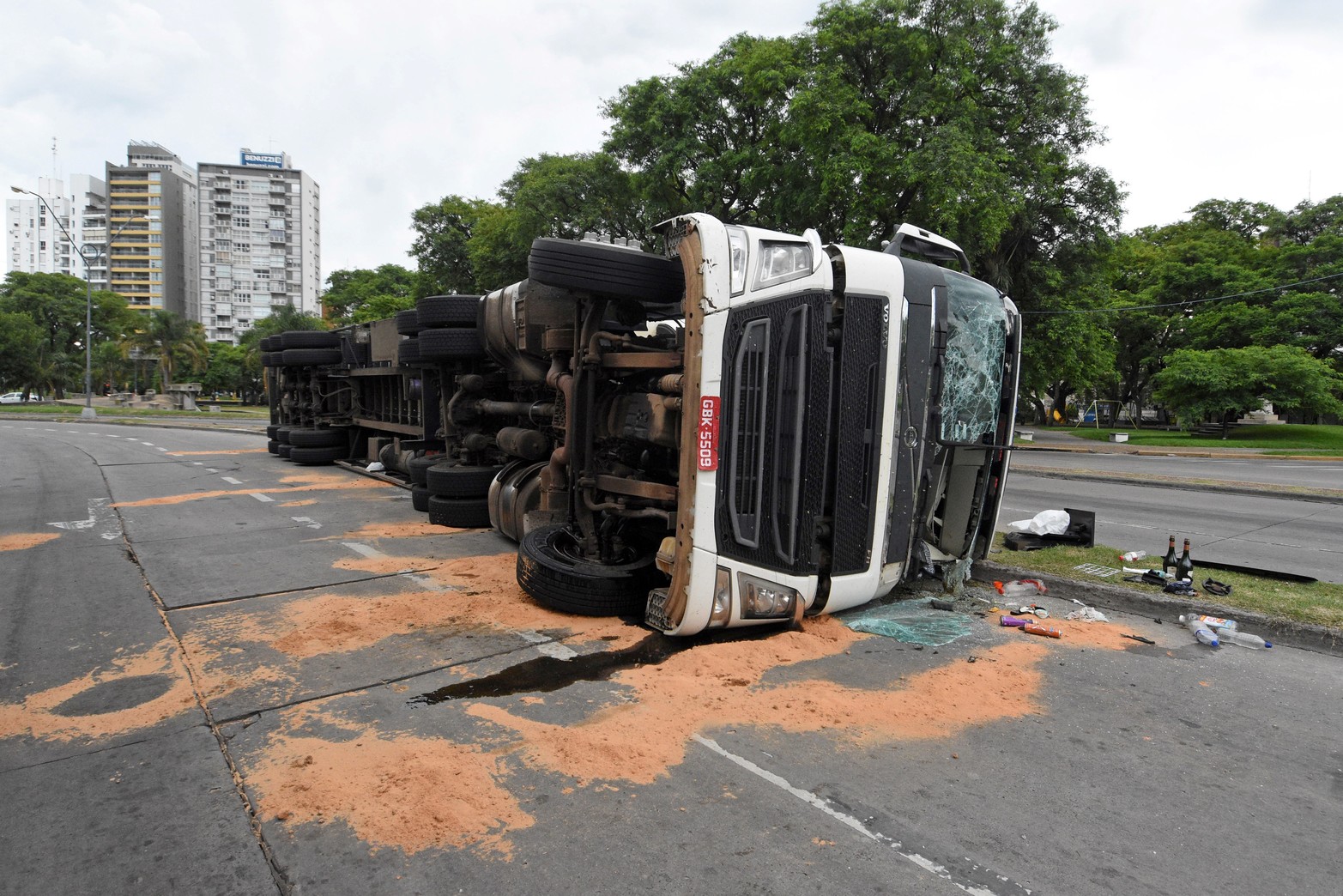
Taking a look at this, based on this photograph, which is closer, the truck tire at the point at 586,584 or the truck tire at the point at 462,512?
the truck tire at the point at 586,584

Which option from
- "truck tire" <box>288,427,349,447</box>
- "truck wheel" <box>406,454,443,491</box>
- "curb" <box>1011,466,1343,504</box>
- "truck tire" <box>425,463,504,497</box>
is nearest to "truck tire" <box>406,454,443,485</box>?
"truck wheel" <box>406,454,443,491</box>

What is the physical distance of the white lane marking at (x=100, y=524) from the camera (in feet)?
27.2

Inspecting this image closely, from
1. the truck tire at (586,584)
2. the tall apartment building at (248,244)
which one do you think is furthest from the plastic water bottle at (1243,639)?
the tall apartment building at (248,244)

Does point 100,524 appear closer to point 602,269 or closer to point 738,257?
point 602,269

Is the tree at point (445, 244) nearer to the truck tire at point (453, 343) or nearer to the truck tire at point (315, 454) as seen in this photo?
the truck tire at point (315, 454)

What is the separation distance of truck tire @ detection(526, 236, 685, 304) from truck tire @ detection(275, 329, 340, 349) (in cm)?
1179

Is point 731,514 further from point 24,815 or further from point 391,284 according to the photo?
point 391,284

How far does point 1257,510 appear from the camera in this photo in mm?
11258

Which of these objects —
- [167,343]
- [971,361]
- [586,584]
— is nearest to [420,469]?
[586,584]

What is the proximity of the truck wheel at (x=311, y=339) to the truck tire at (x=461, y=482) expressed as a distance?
8.43 m

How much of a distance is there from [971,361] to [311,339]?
46.5 ft

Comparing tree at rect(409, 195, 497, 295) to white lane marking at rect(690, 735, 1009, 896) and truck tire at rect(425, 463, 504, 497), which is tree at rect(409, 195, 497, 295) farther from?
white lane marking at rect(690, 735, 1009, 896)

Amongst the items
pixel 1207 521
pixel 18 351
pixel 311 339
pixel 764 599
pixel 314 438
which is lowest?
pixel 1207 521

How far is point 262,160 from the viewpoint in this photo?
124812 mm
